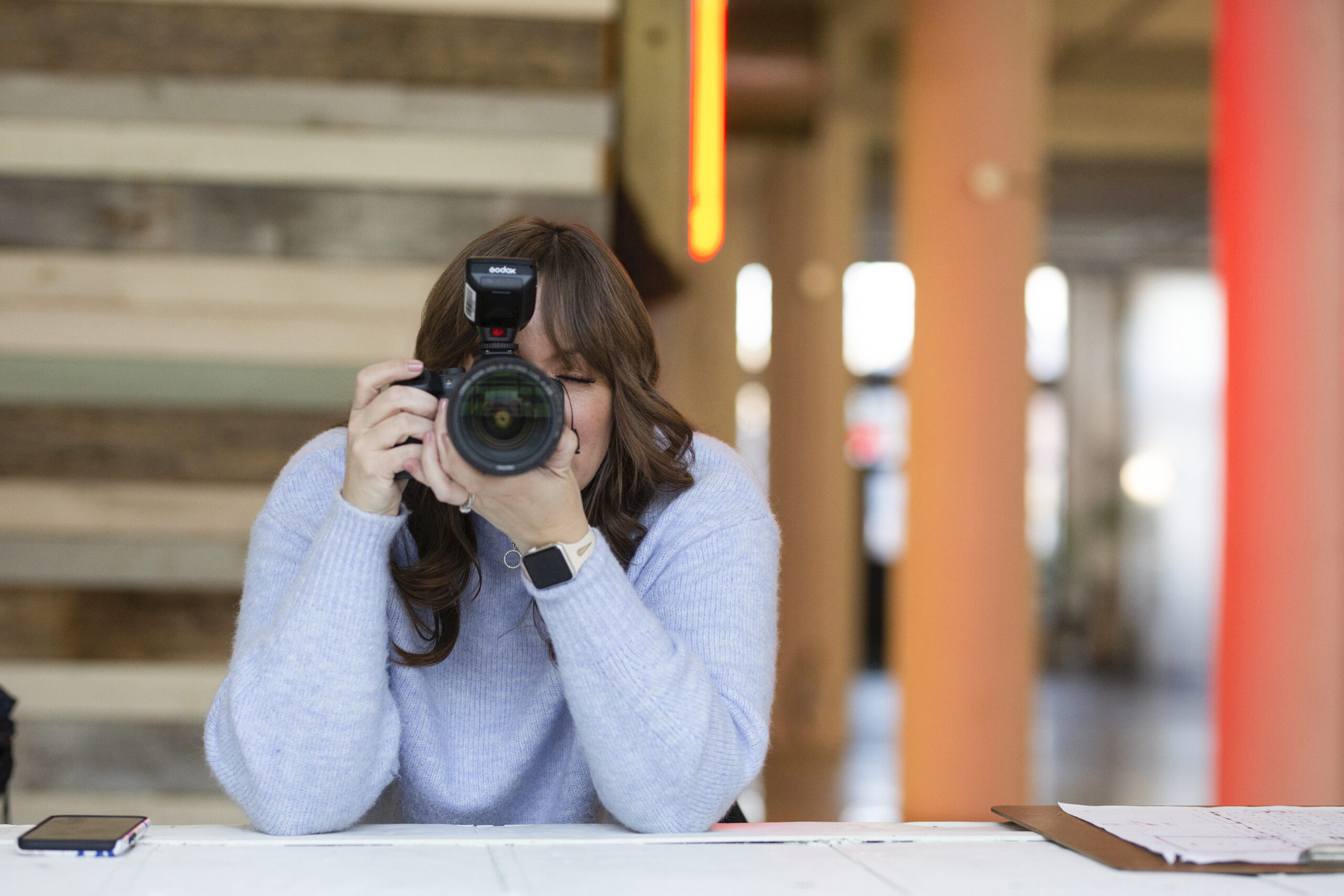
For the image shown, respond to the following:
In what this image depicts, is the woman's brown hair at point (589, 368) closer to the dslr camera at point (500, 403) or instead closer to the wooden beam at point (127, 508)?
the dslr camera at point (500, 403)

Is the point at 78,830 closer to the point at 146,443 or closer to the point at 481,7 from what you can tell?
the point at 146,443

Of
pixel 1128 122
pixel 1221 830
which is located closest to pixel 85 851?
pixel 1221 830

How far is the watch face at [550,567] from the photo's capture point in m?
0.96

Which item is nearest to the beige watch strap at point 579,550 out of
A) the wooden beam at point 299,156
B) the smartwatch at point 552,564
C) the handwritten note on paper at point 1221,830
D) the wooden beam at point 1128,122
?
the smartwatch at point 552,564

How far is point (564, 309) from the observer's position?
1075 millimetres

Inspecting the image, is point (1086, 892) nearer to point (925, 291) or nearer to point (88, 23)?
point (88, 23)

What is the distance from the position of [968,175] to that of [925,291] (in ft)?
1.25

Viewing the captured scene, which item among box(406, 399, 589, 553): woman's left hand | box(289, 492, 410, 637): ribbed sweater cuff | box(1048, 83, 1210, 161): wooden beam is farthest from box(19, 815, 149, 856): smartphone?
box(1048, 83, 1210, 161): wooden beam

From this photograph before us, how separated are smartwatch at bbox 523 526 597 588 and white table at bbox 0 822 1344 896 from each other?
0.21m

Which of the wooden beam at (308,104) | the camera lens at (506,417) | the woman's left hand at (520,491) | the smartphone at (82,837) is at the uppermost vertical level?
the wooden beam at (308,104)

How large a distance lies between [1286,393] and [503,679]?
2650mm

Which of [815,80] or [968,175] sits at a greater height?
[815,80]

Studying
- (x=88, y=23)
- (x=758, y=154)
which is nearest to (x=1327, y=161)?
(x=88, y=23)

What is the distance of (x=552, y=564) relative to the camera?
96 centimetres
